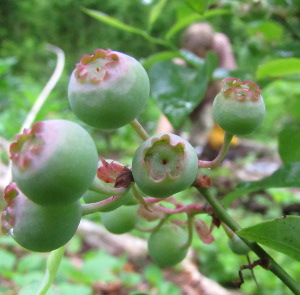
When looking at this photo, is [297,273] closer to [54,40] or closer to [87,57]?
[87,57]

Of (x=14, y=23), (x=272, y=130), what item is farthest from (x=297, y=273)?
(x=14, y=23)

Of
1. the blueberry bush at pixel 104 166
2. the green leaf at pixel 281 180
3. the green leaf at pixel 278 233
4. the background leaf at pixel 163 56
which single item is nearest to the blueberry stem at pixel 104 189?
the blueberry bush at pixel 104 166

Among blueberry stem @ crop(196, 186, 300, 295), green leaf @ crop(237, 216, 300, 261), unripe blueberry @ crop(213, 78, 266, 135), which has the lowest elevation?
blueberry stem @ crop(196, 186, 300, 295)

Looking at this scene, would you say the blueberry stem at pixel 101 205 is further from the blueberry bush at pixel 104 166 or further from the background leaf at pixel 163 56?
the background leaf at pixel 163 56

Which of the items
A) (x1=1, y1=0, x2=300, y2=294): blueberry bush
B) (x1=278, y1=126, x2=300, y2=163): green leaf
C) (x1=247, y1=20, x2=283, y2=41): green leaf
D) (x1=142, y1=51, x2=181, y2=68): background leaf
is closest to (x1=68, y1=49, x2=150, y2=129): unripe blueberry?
(x1=1, y1=0, x2=300, y2=294): blueberry bush

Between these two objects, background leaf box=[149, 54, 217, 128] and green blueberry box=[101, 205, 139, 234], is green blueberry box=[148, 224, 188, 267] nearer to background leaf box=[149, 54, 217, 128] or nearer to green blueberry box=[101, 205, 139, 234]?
green blueberry box=[101, 205, 139, 234]

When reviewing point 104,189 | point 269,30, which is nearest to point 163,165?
point 104,189
